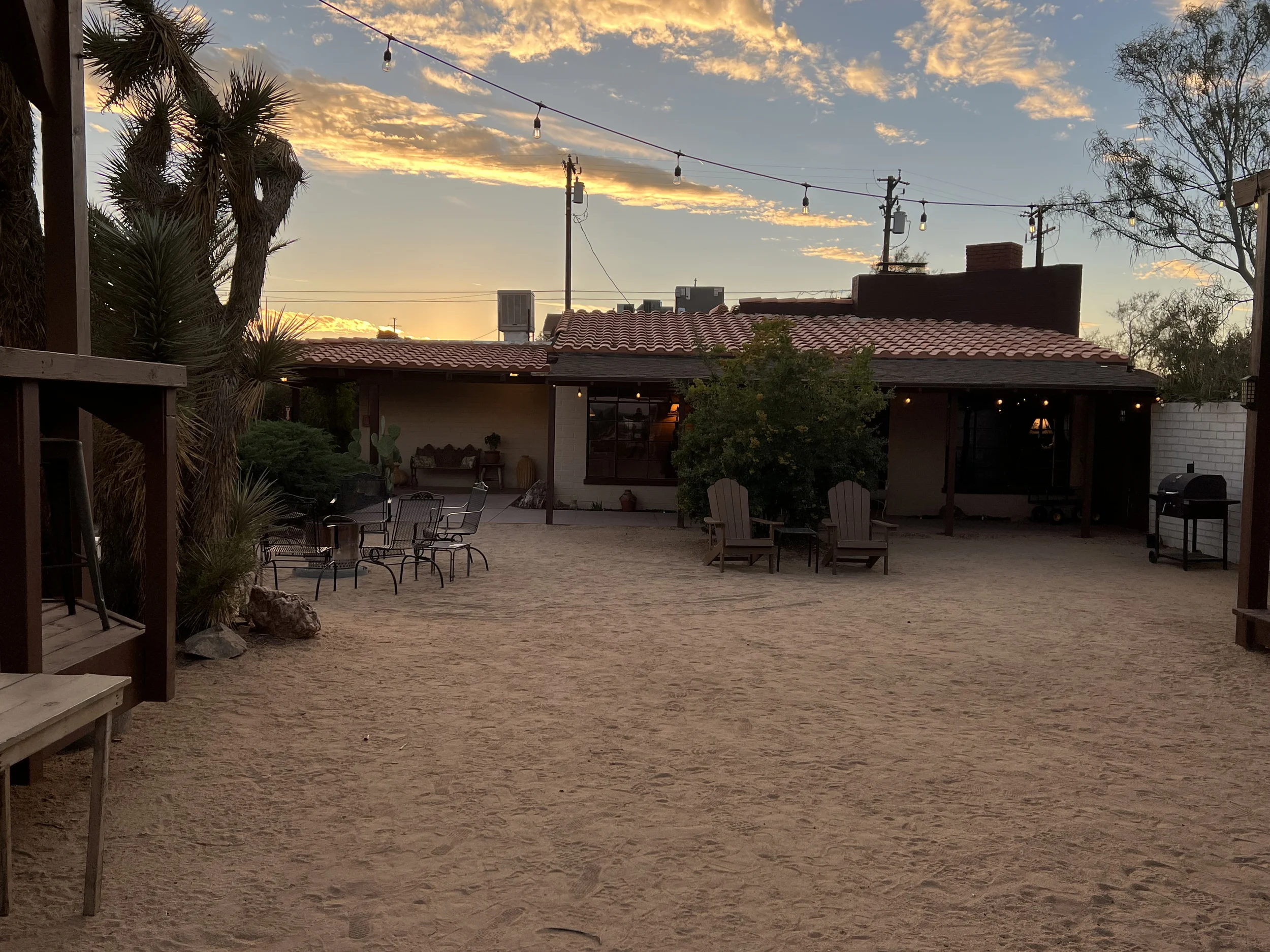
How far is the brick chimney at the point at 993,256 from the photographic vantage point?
1894 cm

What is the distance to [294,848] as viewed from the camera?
3277 millimetres

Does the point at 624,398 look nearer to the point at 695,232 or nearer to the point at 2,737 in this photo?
the point at 695,232

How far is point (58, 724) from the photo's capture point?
98.6 inches

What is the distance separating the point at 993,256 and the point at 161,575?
61.6 ft

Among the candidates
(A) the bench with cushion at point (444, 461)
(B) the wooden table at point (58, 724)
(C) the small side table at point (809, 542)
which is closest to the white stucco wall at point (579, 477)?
(A) the bench with cushion at point (444, 461)

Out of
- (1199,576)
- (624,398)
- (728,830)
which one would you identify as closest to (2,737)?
(728,830)

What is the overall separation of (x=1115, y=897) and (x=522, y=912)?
204 centimetres

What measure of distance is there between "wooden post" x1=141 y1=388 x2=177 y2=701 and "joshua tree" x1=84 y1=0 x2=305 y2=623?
1209 millimetres

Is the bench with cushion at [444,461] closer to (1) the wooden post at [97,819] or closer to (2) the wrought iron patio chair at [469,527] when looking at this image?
(2) the wrought iron patio chair at [469,527]

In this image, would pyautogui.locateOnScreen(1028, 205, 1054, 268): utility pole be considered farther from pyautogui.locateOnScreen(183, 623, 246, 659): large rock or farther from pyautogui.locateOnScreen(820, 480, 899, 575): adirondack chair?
pyautogui.locateOnScreen(183, 623, 246, 659): large rock

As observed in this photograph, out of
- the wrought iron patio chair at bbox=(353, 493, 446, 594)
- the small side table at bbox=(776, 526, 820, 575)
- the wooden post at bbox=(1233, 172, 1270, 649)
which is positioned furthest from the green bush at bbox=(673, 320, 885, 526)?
the wooden post at bbox=(1233, 172, 1270, 649)

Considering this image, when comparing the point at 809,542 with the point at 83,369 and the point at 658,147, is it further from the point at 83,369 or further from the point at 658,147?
the point at 83,369

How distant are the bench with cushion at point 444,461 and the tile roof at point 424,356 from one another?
6.06ft

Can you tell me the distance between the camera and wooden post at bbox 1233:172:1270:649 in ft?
21.4
